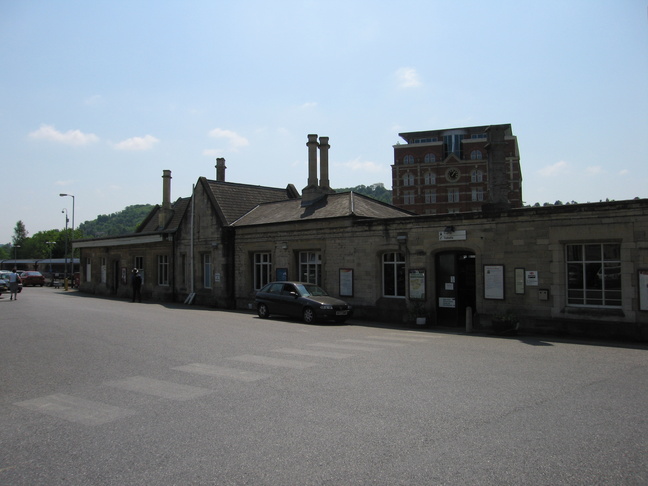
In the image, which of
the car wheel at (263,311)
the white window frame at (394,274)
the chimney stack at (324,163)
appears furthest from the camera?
the chimney stack at (324,163)

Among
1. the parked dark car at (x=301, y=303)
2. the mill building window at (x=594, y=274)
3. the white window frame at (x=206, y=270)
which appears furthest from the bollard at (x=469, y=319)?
the white window frame at (x=206, y=270)

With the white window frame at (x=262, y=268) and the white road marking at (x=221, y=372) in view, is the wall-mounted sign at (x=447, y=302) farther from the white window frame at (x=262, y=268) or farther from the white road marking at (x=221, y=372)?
the white road marking at (x=221, y=372)

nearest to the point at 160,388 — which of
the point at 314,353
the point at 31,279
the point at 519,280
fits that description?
the point at 314,353

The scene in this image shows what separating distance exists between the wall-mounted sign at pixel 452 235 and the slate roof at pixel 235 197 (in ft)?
42.6

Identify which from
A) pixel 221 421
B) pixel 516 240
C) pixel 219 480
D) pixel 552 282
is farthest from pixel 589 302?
pixel 219 480

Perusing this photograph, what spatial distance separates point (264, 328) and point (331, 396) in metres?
9.63

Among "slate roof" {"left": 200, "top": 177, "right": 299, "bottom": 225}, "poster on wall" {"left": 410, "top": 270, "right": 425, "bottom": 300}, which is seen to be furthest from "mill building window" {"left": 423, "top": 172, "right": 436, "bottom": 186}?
"poster on wall" {"left": 410, "top": 270, "right": 425, "bottom": 300}

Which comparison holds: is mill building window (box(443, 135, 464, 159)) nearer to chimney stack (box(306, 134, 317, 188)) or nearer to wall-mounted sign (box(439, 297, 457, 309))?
chimney stack (box(306, 134, 317, 188))

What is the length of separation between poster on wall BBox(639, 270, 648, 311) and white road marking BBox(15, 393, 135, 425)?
547 inches

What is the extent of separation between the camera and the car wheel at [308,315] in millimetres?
19047

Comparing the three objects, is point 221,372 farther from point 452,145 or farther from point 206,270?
point 452,145

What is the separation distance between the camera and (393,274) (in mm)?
20797

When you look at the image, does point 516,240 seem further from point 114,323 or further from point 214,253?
point 214,253

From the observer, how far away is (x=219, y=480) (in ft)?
15.0
